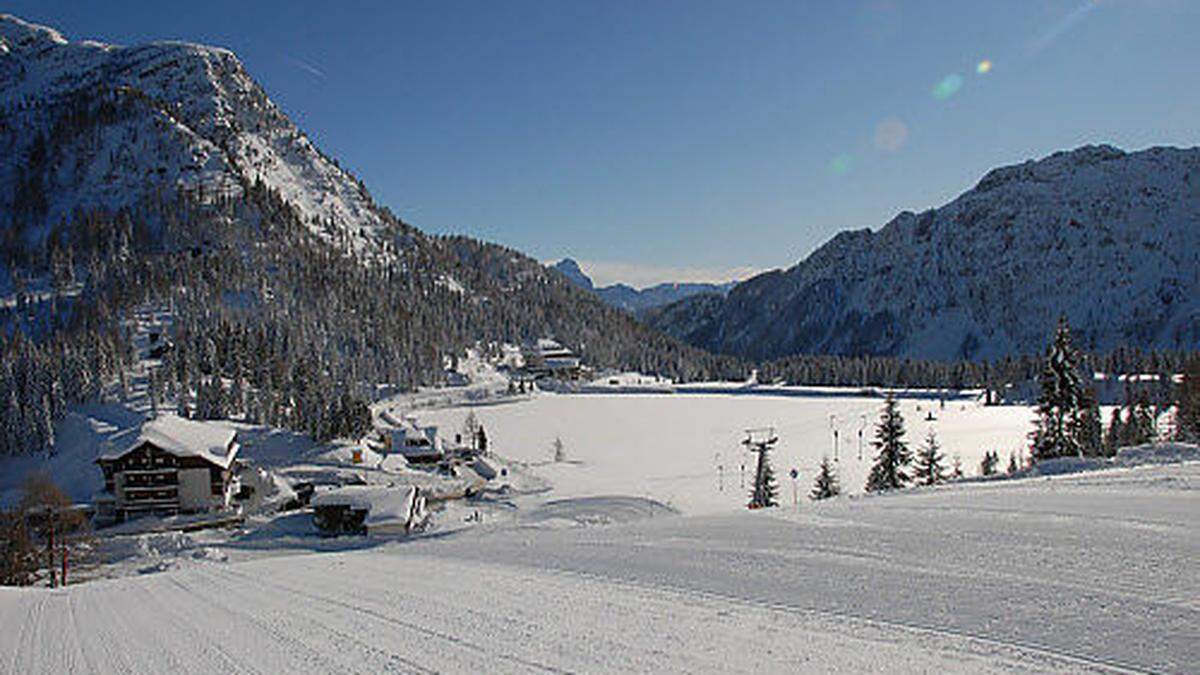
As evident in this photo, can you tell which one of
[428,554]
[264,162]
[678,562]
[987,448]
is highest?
[264,162]

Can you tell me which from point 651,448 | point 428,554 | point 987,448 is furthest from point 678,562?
point 987,448

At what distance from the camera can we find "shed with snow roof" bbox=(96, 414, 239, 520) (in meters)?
45.5

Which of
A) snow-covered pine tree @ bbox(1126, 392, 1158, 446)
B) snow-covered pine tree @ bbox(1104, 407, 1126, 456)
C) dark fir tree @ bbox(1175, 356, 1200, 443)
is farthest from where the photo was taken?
snow-covered pine tree @ bbox(1104, 407, 1126, 456)

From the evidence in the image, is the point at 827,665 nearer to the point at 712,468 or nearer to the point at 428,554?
the point at 428,554

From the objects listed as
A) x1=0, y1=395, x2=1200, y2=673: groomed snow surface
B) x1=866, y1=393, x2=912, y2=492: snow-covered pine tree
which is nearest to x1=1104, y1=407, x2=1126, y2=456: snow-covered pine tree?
x1=866, y1=393, x2=912, y2=492: snow-covered pine tree

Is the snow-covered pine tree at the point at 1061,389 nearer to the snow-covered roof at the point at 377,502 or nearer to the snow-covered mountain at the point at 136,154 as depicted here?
the snow-covered roof at the point at 377,502

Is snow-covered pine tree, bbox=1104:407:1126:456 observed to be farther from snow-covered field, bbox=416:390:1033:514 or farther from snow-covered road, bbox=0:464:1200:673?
snow-covered road, bbox=0:464:1200:673

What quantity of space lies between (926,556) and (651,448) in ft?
210

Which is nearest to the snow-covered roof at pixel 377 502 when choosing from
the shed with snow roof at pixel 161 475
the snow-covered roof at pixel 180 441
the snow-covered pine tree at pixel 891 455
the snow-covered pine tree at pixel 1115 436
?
the shed with snow roof at pixel 161 475

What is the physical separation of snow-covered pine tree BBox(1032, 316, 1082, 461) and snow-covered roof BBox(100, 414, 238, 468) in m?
53.0

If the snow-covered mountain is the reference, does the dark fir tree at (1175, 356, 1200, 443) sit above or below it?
below

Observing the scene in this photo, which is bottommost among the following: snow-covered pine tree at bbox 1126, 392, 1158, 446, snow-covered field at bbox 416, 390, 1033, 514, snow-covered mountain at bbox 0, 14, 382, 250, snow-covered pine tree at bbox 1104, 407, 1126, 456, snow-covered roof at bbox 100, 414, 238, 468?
snow-covered field at bbox 416, 390, 1033, 514

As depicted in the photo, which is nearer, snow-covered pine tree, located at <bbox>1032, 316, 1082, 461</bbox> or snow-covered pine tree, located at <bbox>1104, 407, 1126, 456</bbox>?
snow-covered pine tree, located at <bbox>1032, 316, 1082, 461</bbox>

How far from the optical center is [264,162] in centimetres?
18900
